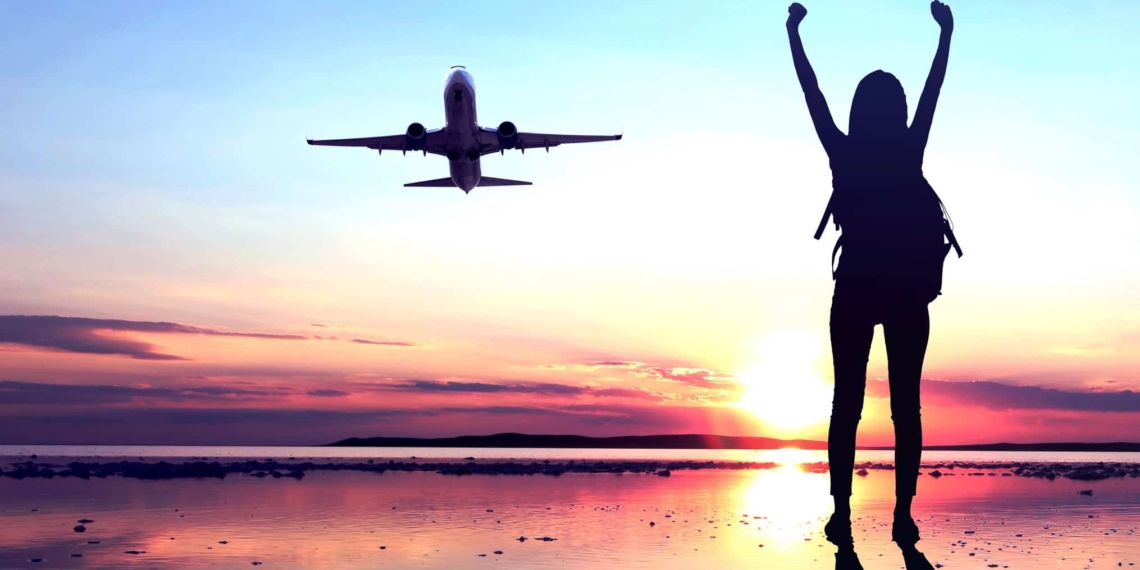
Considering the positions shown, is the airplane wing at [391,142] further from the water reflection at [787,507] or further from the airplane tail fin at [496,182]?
the water reflection at [787,507]

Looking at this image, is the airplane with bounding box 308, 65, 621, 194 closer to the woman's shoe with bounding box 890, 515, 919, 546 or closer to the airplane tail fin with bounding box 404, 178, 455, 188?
the airplane tail fin with bounding box 404, 178, 455, 188

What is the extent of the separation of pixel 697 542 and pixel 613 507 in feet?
35.2

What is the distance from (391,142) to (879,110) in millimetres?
54564

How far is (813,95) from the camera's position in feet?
40.3

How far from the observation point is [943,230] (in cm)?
1200

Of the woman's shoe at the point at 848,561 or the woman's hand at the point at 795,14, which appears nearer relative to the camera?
the woman's shoe at the point at 848,561

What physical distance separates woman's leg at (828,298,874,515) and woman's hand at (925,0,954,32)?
3.74 meters

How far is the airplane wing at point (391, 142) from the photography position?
60531mm

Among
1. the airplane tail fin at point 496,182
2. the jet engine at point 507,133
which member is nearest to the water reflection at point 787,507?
the jet engine at point 507,133

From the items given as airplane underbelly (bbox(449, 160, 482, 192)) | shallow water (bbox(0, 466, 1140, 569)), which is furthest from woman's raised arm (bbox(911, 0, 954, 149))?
airplane underbelly (bbox(449, 160, 482, 192))

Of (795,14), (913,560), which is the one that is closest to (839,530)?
(913,560)

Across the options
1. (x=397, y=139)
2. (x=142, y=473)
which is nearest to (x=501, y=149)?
(x=397, y=139)

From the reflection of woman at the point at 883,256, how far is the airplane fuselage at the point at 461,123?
46650 mm

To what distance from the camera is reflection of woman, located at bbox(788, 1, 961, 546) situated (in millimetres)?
11594
